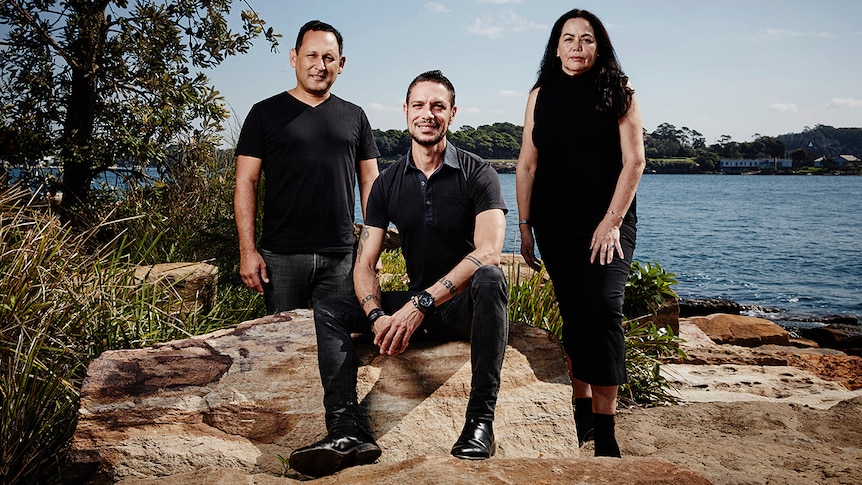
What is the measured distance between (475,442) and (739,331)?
8983 millimetres

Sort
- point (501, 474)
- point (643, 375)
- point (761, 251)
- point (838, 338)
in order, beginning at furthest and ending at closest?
point (761, 251)
point (838, 338)
point (643, 375)
point (501, 474)

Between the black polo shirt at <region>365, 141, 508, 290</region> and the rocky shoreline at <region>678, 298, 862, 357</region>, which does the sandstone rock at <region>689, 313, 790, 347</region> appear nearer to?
the rocky shoreline at <region>678, 298, 862, 357</region>

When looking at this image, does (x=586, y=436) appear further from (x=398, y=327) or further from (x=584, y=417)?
(x=398, y=327)

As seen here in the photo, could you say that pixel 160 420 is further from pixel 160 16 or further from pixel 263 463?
pixel 160 16

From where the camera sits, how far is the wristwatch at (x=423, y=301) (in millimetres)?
3188

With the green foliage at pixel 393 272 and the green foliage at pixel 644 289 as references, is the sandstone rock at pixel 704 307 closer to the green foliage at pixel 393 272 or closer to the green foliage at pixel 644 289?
the green foliage at pixel 393 272

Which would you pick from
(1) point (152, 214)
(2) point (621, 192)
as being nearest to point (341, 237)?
(2) point (621, 192)

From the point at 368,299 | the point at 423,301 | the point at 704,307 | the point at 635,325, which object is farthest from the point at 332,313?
the point at 704,307

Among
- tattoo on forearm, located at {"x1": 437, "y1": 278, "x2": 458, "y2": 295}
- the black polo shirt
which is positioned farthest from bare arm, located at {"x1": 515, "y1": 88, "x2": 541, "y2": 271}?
tattoo on forearm, located at {"x1": 437, "y1": 278, "x2": 458, "y2": 295}

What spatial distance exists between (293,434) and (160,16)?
478 centimetres

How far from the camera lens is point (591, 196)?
138 inches

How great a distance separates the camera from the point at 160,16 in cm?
645

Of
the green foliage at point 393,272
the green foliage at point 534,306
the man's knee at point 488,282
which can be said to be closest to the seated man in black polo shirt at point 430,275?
the man's knee at point 488,282

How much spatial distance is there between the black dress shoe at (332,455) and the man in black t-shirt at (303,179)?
4.52ft
